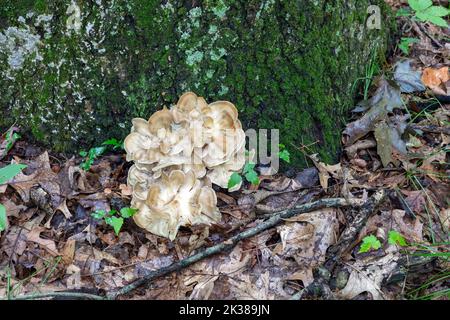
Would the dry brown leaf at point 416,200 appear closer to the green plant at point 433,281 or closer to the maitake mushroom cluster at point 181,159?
the green plant at point 433,281

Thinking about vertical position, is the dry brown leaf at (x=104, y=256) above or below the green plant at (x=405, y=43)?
below

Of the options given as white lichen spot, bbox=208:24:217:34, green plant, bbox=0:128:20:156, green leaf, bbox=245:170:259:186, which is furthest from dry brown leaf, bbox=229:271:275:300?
green plant, bbox=0:128:20:156

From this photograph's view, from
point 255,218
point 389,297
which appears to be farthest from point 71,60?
point 389,297

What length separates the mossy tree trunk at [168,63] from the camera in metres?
3.98

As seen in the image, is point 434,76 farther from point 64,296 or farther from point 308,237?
point 64,296

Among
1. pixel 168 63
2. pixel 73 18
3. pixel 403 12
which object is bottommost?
pixel 403 12

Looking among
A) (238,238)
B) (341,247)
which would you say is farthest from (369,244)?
(238,238)

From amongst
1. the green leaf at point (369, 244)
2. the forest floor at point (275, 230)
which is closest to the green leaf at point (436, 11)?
the forest floor at point (275, 230)

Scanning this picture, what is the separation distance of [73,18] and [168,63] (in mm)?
837

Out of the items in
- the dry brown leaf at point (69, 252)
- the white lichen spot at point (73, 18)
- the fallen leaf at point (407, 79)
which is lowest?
the dry brown leaf at point (69, 252)

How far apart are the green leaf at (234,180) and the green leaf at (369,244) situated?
1051 millimetres

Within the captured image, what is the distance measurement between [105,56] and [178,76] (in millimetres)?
618

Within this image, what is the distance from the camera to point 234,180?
13.0ft

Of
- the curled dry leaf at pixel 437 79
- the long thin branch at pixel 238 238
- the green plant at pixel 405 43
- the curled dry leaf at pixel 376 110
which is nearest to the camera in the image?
the long thin branch at pixel 238 238
